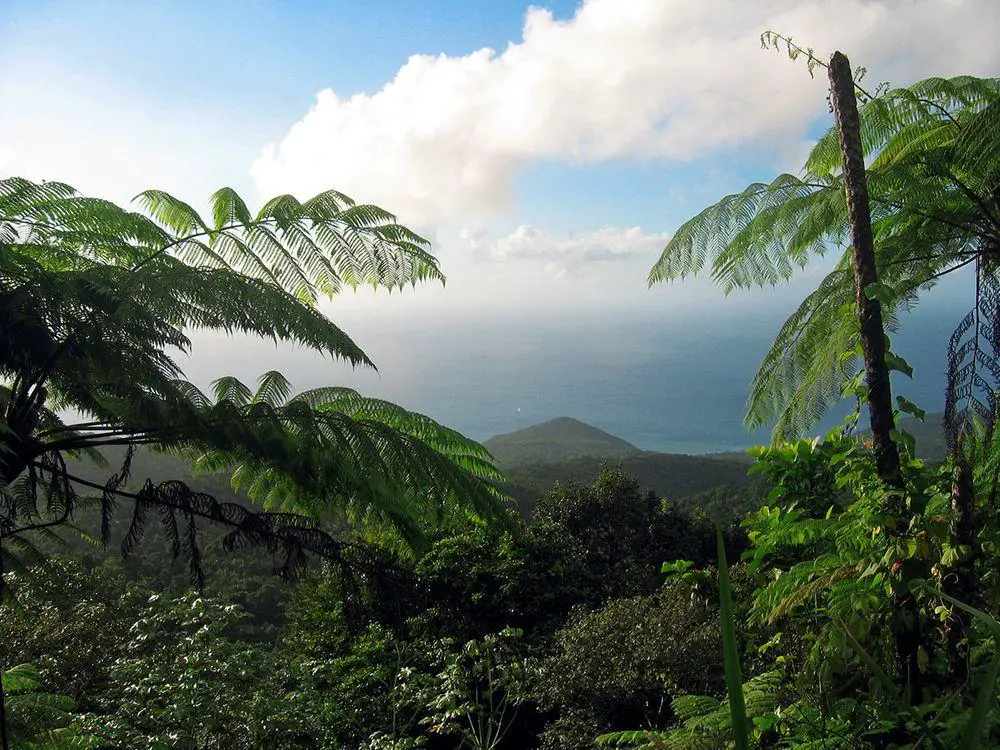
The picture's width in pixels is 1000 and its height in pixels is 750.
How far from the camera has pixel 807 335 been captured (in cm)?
391

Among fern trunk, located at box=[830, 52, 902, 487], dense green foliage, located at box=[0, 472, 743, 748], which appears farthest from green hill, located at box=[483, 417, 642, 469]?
fern trunk, located at box=[830, 52, 902, 487]

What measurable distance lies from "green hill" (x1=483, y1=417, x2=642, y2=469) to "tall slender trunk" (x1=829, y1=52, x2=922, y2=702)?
5024 cm

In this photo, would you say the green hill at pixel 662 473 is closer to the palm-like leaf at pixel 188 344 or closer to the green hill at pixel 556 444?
the green hill at pixel 556 444

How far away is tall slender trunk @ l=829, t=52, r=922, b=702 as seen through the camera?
1.88 m

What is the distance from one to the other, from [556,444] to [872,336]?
67.3 m

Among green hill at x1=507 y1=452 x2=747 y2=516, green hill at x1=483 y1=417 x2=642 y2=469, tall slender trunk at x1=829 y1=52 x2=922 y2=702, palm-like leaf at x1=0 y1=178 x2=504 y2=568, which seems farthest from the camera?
green hill at x1=483 y1=417 x2=642 y2=469

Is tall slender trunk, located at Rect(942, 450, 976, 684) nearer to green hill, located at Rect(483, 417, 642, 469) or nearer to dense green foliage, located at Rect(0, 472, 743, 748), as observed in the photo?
dense green foliage, located at Rect(0, 472, 743, 748)

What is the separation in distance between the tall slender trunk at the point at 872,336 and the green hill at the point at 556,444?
50.2m

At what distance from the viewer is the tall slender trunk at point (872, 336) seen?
1883 mm

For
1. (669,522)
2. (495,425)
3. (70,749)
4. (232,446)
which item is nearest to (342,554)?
(232,446)

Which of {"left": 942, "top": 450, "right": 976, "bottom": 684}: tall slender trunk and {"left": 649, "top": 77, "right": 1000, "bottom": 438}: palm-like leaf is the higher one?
{"left": 649, "top": 77, "right": 1000, "bottom": 438}: palm-like leaf

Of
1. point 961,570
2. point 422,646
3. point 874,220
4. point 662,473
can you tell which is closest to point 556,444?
point 662,473

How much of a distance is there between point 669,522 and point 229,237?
967 centimetres

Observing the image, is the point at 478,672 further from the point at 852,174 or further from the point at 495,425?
the point at 495,425
